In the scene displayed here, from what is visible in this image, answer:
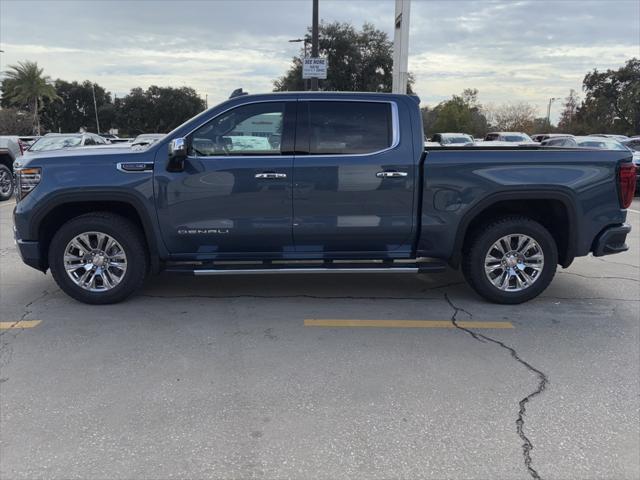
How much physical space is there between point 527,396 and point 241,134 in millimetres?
3270

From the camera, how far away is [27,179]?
16.3 ft

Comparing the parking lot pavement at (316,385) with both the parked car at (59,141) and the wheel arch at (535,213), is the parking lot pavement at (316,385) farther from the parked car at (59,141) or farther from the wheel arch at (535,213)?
the parked car at (59,141)

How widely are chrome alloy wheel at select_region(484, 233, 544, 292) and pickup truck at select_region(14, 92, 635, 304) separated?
1 cm

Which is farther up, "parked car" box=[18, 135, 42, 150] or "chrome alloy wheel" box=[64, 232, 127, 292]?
"parked car" box=[18, 135, 42, 150]

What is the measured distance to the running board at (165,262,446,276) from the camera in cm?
505

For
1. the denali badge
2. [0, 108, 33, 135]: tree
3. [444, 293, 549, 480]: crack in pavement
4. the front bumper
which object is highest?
[0, 108, 33, 135]: tree

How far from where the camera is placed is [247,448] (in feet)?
9.53

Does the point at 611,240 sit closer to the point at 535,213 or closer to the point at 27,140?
the point at 535,213

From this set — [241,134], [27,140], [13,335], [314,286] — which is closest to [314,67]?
[27,140]

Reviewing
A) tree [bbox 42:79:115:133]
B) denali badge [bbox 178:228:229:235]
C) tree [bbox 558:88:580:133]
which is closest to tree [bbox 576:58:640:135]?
tree [bbox 558:88:580:133]

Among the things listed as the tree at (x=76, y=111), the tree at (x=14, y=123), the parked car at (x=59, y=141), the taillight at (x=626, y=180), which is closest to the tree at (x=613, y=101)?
the parked car at (x=59, y=141)

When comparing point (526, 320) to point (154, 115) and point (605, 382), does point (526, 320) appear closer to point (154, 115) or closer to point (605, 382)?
point (605, 382)

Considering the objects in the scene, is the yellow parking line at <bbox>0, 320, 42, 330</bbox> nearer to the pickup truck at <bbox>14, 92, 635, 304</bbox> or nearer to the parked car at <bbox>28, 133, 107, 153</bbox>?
the pickup truck at <bbox>14, 92, 635, 304</bbox>

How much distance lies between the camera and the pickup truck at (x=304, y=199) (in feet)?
16.1
